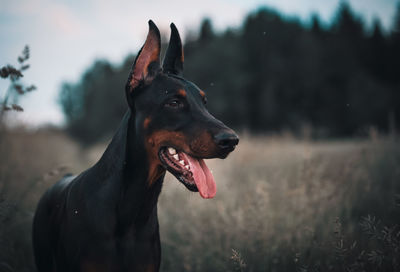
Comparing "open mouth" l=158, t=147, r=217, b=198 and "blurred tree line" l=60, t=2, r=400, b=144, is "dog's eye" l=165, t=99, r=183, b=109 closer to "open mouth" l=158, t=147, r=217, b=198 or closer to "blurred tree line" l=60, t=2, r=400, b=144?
"open mouth" l=158, t=147, r=217, b=198

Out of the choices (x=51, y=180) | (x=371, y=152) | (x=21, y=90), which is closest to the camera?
(x=21, y=90)

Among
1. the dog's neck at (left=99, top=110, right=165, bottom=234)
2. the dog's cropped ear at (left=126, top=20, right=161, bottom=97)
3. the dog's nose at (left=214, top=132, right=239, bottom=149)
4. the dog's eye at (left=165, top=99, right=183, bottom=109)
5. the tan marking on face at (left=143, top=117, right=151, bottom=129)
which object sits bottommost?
the dog's neck at (left=99, top=110, right=165, bottom=234)

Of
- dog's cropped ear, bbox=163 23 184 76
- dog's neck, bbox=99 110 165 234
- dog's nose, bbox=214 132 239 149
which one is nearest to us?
dog's nose, bbox=214 132 239 149

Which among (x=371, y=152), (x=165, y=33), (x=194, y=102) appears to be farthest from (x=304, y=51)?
(x=194, y=102)

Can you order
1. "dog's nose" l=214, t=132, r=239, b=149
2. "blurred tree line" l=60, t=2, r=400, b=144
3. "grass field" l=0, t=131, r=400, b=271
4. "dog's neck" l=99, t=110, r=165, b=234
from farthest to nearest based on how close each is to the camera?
"blurred tree line" l=60, t=2, r=400, b=144
"grass field" l=0, t=131, r=400, b=271
"dog's neck" l=99, t=110, r=165, b=234
"dog's nose" l=214, t=132, r=239, b=149

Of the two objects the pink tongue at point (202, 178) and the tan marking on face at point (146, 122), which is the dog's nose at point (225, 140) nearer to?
the pink tongue at point (202, 178)

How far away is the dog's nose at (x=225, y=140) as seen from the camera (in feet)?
5.89

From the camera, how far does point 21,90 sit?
8.70 ft

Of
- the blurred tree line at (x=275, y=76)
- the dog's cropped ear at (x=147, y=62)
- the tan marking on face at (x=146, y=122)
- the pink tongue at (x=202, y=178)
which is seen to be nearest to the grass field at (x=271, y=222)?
the pink tongue at (x=202, y=178)

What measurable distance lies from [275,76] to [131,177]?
122 ft

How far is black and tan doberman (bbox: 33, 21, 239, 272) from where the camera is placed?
1.85 metres

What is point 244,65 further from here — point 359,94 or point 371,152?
point 371,152

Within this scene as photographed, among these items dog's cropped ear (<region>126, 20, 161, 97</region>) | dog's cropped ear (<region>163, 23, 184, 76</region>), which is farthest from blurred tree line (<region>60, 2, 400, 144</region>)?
dog's cropped ear (<region>126, 20, 161, 97</region>)

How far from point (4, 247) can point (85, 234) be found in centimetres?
148
